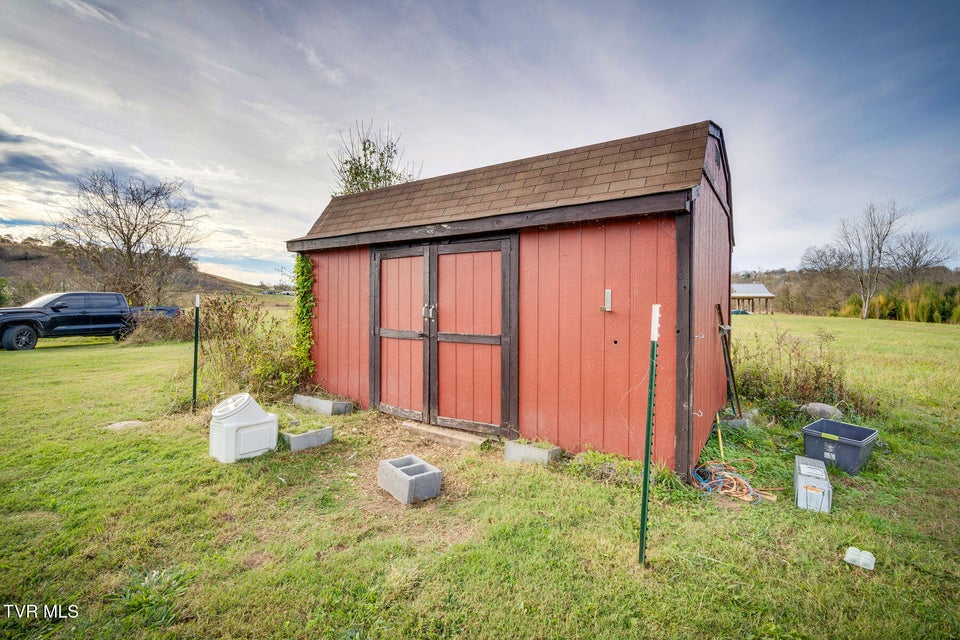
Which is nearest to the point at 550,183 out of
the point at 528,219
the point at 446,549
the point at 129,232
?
the point at 528,219

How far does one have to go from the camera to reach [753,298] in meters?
34.8

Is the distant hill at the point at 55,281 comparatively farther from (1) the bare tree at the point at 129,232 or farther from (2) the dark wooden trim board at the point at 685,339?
(2) the dark wooden trim board at the point at 685,339

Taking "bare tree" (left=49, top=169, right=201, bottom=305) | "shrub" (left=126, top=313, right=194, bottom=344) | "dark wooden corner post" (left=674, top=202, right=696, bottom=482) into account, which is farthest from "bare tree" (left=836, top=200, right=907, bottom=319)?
"bare tree" (left=49, top=169, right=201, bottom=305)

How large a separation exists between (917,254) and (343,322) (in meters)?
34.9

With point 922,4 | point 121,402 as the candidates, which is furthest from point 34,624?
point 922,4

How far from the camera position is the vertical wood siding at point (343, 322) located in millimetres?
5910

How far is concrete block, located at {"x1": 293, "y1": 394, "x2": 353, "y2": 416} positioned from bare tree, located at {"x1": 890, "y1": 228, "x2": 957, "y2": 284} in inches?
1308

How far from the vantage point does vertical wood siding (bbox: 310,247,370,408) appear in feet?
19.4

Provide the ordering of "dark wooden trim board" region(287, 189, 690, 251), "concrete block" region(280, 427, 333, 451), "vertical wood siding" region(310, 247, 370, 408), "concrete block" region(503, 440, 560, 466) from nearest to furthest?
1. "dark wooden trim board" region(287, 189, 690, 251)
2. "concrete block" region(503, 440, 560, 466)
3. "concrete block" region(280, 427, 333, 451)
4. "vertical wood siding" region(310, 247, 370, 408)

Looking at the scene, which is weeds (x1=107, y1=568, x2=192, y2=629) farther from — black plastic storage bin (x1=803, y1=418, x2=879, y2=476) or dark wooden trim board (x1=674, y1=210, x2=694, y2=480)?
black plastic storage bin (x1=803, y1=418, x2=879, y2=476)

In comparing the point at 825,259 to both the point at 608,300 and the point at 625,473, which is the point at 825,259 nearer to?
the point at 608,300

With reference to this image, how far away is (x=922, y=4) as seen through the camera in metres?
6.35

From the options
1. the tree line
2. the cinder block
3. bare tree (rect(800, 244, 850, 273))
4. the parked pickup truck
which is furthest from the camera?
bare tree (rect(800, 244, 850, 273))

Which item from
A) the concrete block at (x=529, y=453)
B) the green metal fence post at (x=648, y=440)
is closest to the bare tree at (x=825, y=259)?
the concrete block at (x=529, y=453)
